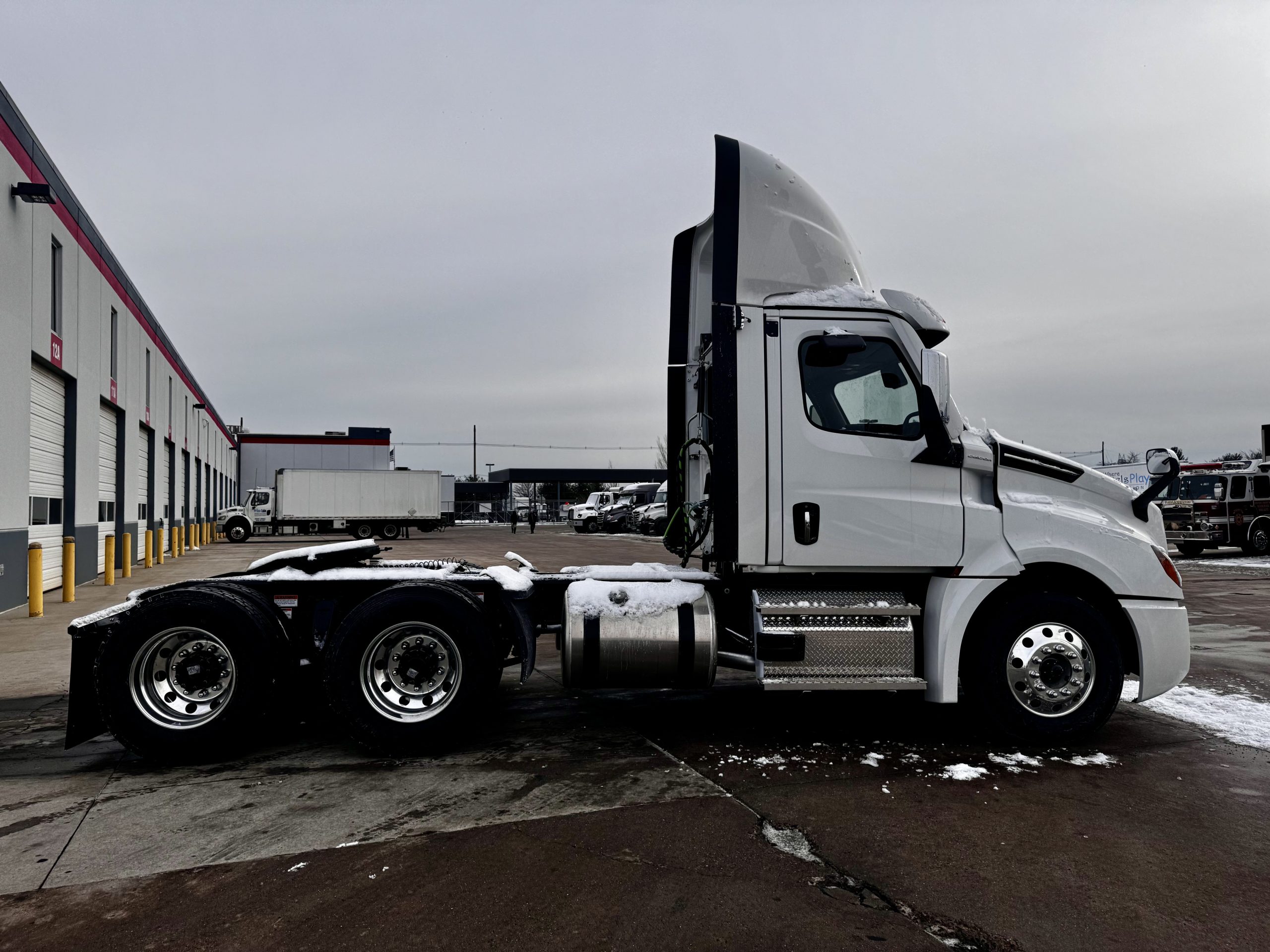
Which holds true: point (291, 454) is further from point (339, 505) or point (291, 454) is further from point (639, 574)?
point (639, 574)

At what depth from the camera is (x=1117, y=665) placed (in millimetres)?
5203

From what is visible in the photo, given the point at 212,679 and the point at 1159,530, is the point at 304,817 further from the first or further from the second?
the point at 1159,530

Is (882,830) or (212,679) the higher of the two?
(212,679)

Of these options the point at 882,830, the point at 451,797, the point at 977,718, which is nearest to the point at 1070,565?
the point at 977,718

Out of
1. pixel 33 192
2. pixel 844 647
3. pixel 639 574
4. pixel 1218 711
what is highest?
pixel 33 192

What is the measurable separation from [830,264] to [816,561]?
2086mm

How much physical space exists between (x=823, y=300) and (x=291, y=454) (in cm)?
6180

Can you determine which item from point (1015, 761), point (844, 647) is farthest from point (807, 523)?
point (1015, 761)

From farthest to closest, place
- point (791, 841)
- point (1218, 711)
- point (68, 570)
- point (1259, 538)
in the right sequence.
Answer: point (1259, 538) < point (68, 570) < point (1218, 711) < point (791, 841)

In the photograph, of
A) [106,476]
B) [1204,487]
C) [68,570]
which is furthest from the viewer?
[1204,487]

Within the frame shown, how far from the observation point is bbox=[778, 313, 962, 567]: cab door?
17.5 ft

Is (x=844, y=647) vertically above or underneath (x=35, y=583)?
above

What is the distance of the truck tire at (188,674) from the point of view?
16.3 feet

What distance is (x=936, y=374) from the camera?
16.5 ft
